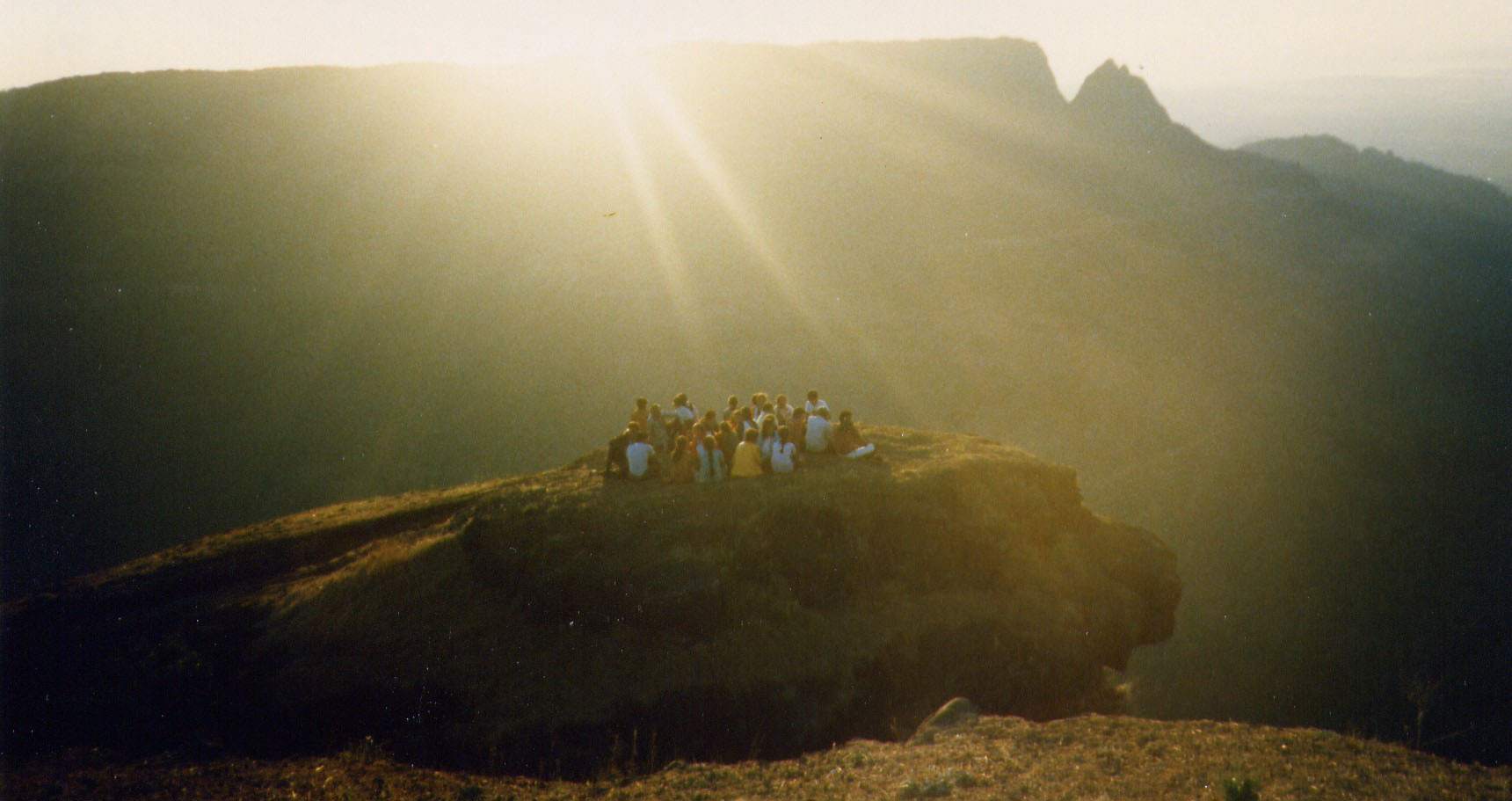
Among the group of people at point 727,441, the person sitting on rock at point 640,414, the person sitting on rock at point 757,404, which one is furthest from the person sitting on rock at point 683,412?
the person sitting on rock at point 757,404

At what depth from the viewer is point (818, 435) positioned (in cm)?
1658

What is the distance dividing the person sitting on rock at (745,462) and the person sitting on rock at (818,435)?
1764mm

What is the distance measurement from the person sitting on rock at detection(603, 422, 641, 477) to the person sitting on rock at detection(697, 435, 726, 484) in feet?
4.98

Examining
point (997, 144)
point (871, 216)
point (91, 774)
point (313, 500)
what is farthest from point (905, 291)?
point (91, 774)

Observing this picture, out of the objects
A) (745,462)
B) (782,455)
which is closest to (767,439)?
(782,455)

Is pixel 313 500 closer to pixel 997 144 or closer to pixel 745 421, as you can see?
pixel 745 421

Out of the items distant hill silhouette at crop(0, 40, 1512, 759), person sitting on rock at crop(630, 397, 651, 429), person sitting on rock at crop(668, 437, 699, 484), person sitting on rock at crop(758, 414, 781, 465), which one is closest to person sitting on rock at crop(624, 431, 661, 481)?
person sitting on rock at crop(630, 397, 651, 429)

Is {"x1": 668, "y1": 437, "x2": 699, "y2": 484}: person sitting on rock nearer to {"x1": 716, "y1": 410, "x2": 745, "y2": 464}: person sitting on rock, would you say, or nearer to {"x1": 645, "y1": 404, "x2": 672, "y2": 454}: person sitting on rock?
{"x1": 716, "y1": 410, "x2": 745, "y2": 464}: person sitting on rock

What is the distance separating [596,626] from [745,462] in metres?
4.19

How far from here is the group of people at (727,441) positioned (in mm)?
15086

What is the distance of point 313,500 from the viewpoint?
47062mm

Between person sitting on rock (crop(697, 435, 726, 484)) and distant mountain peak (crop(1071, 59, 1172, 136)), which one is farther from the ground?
distant mountain peak (crop(1071, 59, 1172, 136))

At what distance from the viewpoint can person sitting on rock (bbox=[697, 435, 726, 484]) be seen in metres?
14.9

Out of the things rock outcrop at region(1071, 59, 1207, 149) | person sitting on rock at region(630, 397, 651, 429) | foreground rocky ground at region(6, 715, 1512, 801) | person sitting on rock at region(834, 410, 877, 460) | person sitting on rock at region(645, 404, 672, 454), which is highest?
rock outcrop at region(1071, 59, 1207, 149)
